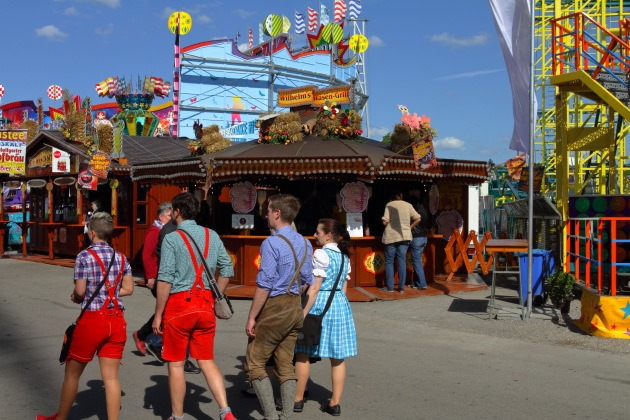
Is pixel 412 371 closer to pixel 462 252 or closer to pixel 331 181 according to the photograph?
pixel 462 252

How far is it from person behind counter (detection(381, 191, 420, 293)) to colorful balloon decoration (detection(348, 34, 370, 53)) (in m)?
29.2

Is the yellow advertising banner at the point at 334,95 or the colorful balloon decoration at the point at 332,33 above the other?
the colorful balloon decoration at the point at 332,33

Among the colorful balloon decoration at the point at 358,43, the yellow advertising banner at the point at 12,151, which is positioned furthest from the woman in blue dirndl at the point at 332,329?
the colorful balloon decoration at the point at 358,43

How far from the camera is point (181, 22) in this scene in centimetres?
3944

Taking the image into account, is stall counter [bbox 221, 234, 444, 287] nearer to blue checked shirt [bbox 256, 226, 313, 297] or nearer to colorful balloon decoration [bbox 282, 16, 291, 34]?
blue checked shirt [bbox 256, 226, 313, 297]

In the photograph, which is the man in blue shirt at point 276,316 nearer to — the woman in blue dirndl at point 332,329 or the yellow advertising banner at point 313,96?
the woman in blue dirndl at point 332,329

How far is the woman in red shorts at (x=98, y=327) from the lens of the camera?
486 centimetres

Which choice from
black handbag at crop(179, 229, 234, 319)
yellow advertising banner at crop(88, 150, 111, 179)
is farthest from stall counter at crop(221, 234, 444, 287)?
black handbag at crop(179, 229, 234, 319)

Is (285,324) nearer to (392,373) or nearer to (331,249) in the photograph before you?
(331,249)

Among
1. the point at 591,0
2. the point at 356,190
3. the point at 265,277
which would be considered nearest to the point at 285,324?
the point at 265,277

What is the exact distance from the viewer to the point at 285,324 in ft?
16.6

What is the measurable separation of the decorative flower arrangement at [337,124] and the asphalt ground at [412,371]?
4.33 meters

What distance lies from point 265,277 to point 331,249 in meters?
0.88

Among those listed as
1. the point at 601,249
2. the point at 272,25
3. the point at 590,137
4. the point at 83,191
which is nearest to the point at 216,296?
the point at 601,249
